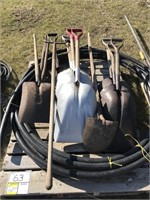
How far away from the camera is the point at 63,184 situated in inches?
93.8

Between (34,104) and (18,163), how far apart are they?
47 centimetres

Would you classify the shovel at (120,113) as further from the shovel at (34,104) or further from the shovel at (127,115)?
the shovel at (34,104)

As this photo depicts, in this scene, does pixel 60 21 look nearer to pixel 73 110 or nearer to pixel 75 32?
pixel 75 32

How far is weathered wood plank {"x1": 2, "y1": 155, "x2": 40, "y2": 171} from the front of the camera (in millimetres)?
2531

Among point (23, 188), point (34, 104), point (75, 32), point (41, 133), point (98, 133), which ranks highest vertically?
point (75, 32)

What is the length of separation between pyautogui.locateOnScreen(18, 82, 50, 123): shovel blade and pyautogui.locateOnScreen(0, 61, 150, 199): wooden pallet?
36 cm

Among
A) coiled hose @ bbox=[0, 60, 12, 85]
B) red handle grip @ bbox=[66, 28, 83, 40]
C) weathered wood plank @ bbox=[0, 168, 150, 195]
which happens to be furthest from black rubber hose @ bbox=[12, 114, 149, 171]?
red handle grip @ bbox=[66, 28, 83, 40]

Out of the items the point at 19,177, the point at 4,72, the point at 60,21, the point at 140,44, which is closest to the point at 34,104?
the point at 19,177

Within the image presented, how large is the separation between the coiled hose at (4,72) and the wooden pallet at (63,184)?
114cm

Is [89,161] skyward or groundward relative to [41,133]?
groundward

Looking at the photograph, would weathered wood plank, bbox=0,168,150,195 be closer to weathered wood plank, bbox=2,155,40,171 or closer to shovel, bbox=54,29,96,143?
weathered wood plank, bbox=2,155,40,171

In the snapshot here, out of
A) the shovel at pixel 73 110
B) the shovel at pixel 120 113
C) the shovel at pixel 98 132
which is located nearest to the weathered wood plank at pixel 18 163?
the shovel at pixel 73 110

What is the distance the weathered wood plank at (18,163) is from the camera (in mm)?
2531

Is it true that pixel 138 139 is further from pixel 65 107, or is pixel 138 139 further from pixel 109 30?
pixel 109 30
